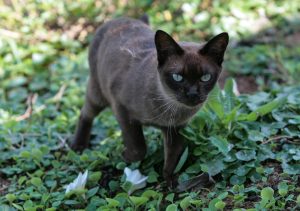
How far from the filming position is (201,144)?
12.1ft

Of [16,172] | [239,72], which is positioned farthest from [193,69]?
[239,72]

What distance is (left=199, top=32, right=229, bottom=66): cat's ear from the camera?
130 inches

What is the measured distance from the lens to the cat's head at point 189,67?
3.27 m

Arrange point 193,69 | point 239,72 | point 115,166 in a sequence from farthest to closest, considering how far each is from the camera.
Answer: point 239,72 → point 115,166 → point 193,69

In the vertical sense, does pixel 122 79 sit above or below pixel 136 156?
above

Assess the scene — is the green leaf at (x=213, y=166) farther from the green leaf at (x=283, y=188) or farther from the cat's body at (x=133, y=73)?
the green leaf at (x=283, y=188)

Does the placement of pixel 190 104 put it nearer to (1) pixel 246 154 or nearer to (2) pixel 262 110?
(1) pixel 246 154

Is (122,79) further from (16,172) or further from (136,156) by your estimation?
(16,172)

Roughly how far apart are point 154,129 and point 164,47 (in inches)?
44.8

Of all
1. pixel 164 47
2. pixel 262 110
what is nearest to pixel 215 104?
pixel 262 110

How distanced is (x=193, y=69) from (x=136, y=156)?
2.75 ft

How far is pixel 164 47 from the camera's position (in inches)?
131

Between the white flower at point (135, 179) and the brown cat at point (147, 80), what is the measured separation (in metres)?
0.13

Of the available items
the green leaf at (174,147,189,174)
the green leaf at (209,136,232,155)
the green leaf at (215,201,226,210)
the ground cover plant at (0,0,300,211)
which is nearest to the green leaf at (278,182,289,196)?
the ground cover plant at (0,0,300,211)
